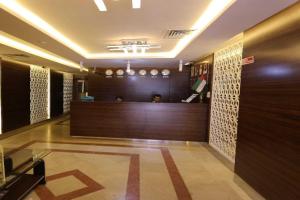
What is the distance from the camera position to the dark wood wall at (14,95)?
5.98 meters

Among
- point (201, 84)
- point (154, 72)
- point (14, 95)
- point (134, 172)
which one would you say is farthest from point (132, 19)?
point (14, 95)

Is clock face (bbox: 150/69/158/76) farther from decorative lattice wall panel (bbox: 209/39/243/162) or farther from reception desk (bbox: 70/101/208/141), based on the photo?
decorative lattice wall panel (bbox: 209/39/243/162)

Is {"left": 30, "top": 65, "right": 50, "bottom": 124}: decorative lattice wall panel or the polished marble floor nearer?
the polished marble floor

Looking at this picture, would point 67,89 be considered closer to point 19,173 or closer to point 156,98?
point 156,98

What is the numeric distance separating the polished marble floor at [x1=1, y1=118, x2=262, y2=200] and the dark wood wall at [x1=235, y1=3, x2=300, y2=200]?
0.45 meters

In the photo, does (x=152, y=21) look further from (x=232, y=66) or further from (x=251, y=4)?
(x=232, y=66)

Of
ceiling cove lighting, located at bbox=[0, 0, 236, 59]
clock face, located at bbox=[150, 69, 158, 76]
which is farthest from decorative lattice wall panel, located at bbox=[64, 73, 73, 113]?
ceiling cove lighting, located at bbox=[0, 0, 236, 59]

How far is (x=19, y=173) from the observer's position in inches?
96.1

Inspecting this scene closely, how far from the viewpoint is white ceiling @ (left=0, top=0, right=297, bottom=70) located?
2.46m

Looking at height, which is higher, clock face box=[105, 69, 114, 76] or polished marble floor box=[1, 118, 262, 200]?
clock face box=[105, 69, 114, 76]

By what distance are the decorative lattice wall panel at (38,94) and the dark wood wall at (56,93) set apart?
12.8 inches

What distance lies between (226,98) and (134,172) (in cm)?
254

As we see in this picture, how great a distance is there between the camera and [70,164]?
12.2 feet

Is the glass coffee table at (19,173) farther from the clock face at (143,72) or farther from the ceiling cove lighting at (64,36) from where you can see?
the clock face at (143,72)
